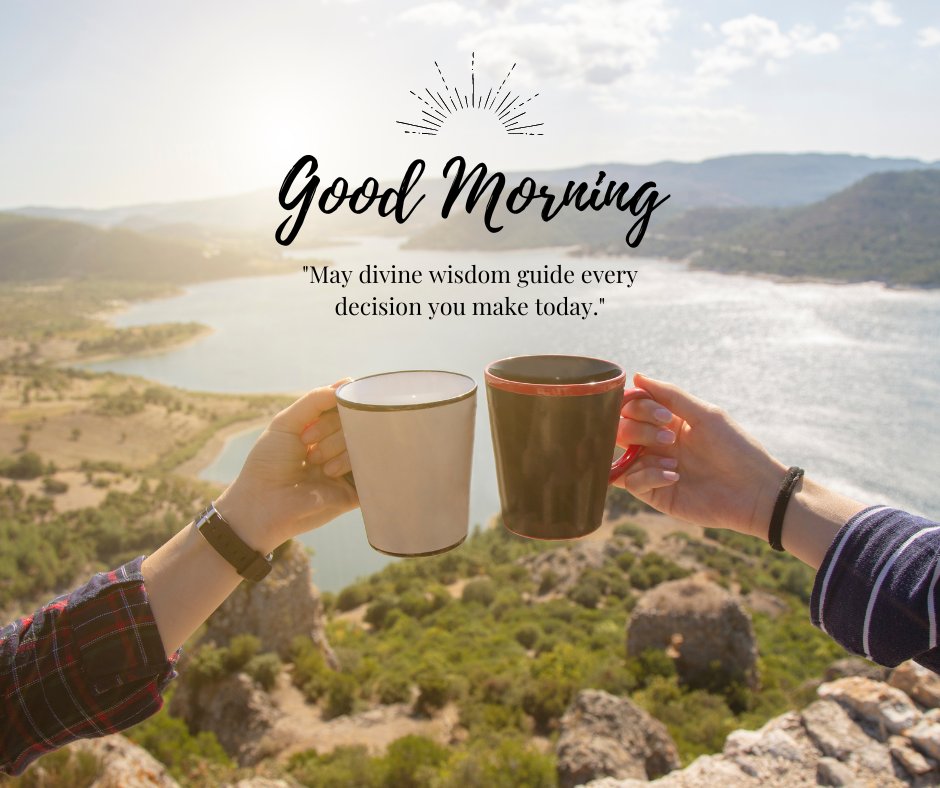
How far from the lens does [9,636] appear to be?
93cm

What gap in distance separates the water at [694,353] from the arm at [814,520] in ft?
65.8

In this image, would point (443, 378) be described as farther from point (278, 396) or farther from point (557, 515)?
point (278, 396)

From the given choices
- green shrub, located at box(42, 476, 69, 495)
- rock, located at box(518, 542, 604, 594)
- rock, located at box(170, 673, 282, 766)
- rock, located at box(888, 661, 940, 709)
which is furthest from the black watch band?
green shrub, located at box(42, 476, 69, 495)

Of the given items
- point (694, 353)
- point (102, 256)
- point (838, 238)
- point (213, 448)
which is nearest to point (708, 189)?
point (838, 238)

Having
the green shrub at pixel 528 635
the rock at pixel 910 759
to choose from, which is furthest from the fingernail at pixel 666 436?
the green shrub at pixel 528 635

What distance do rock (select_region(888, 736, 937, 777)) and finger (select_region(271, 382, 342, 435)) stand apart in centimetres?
235

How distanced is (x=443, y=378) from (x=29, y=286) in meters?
97.4

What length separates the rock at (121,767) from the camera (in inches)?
112

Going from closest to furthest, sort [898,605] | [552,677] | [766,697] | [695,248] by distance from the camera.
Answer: [898,605] → [552,677] → [766,697] → [695,248]

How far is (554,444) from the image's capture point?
891 millimetres

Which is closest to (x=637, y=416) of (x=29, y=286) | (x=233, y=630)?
(x=233, y=630)

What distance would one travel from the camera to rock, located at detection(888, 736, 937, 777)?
2.22 meters

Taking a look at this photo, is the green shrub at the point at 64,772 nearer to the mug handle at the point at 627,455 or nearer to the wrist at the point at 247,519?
the wrist at the point at 247,519

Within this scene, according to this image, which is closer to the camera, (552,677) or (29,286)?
(552,677)
